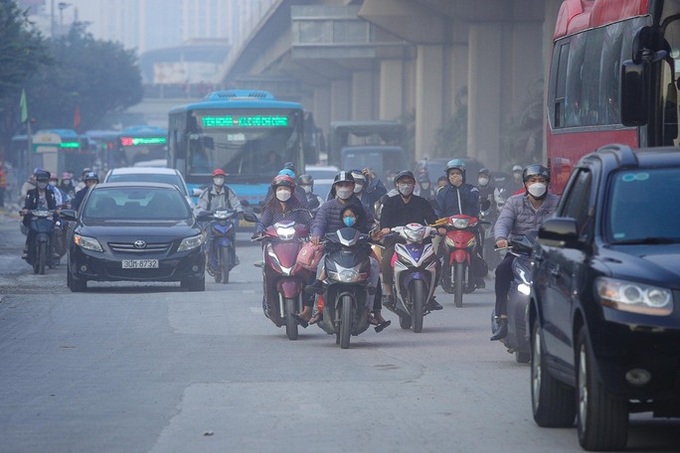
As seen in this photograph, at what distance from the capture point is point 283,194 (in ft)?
56.1

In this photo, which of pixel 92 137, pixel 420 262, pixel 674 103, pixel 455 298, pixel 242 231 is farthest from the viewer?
pixel 92 137

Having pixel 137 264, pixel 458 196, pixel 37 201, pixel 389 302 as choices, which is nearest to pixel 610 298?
pixel 389 302

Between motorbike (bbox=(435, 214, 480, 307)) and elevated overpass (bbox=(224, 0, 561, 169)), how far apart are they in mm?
20804

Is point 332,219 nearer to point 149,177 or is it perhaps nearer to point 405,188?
point 405,188

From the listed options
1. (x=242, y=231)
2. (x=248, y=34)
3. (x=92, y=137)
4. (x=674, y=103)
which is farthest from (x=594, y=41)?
(x=92, y=137)

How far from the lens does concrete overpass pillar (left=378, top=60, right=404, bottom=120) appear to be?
7425 centimetres

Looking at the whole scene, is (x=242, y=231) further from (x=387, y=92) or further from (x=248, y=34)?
(x=248, y=34)

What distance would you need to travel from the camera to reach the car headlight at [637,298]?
8242mm

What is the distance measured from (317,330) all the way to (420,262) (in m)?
1.49

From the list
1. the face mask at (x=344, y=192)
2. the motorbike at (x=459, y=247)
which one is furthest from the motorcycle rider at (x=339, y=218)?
the motorbike at (x=459, y=247)

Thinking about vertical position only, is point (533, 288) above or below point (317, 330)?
above

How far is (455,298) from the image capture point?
2092cm

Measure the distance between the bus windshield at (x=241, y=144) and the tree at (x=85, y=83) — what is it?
64.5 metres

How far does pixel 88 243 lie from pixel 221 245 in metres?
3.45
